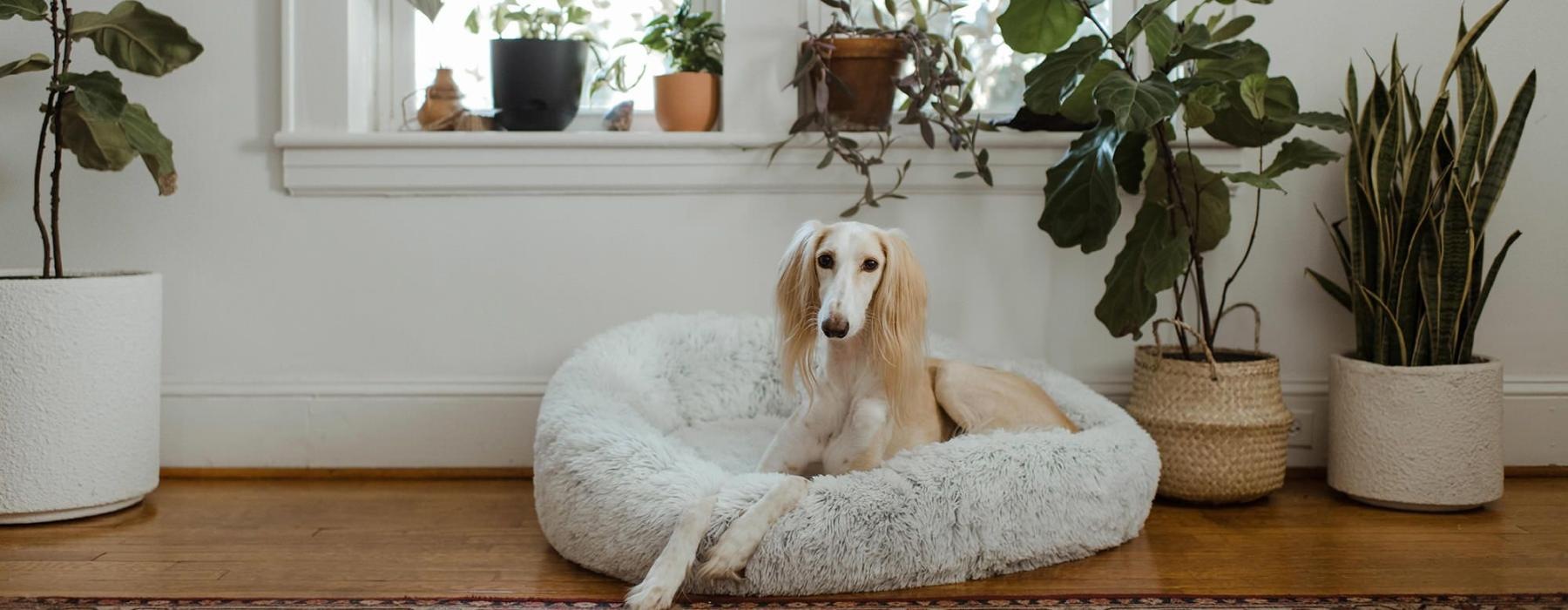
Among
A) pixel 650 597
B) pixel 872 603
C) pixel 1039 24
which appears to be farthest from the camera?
pixel 1039 24

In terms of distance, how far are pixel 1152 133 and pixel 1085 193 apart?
0.58 ft

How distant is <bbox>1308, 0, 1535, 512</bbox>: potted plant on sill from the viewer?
7.55 ft

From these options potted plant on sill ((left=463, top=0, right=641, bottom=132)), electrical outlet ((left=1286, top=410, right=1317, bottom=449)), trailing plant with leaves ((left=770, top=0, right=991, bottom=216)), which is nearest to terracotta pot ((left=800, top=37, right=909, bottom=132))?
trailing plant with leaves ((left=770, top=0, right=991, bottom=216))

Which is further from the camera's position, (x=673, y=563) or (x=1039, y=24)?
(x=1039, y=24)

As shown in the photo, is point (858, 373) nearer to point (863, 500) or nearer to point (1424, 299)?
point (863, 500)

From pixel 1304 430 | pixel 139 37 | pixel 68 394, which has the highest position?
pixel 139 37

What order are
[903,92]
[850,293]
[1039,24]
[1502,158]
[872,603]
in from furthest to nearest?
[903,92] < [1502,158] < [1039,24] < [850,293] < [872,603]

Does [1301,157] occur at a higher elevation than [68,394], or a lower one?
higher

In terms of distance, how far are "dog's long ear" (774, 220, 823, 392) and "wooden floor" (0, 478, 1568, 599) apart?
42 cm

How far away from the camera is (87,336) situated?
2186 mm

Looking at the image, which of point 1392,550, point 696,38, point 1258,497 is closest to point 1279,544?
point 1392,550

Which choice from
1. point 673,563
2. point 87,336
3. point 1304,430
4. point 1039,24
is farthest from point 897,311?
point 87,336

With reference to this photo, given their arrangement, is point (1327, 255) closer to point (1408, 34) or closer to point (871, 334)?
point (1408, 34)

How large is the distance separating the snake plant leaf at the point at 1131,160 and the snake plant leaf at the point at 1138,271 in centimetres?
10
